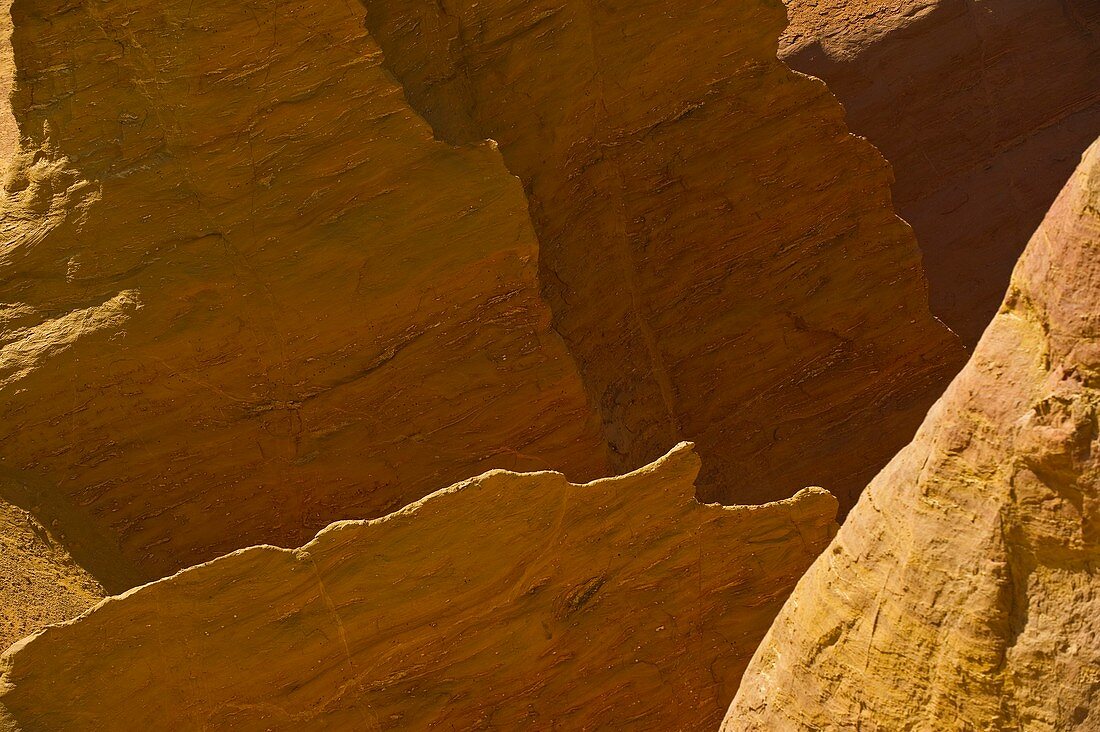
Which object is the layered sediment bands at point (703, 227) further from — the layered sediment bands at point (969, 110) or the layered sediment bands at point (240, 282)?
the layered sediment bands at point (969, 110)

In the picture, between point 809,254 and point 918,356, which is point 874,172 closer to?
point 809,254

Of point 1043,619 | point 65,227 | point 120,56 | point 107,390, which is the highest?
point 120,56

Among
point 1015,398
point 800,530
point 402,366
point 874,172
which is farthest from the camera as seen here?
point 874,172

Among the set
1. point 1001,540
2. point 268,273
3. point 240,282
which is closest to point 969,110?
point 268,273

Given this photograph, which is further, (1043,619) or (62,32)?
(62,32)

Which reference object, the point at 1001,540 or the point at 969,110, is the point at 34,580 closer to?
the point at 1001,540

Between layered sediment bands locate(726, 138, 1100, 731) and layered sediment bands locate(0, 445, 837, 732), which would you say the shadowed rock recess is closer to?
layered sediment bands locate(0, 445, 837, 732)

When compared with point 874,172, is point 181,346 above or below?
above

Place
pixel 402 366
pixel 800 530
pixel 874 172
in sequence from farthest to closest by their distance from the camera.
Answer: pixel 874 172 < pixel 402 366 < pixel 800 530

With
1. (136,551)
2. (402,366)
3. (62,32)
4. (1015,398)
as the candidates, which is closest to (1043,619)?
(1015,398)
